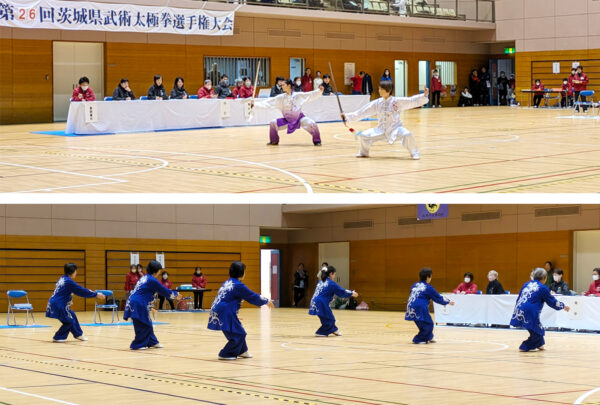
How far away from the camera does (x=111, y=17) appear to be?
28.7 meters

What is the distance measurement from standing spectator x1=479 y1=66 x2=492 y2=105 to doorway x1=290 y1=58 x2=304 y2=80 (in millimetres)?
11359

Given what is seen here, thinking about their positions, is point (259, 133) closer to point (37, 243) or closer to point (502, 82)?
point (37, 243)

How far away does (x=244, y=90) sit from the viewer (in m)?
28.5

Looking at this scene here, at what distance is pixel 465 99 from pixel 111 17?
68.5 feet

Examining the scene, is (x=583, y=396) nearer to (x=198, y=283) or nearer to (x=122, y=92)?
(x=122, y=92)

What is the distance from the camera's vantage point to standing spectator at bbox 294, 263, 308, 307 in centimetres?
3209

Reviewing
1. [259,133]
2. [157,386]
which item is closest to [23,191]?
[157,386]

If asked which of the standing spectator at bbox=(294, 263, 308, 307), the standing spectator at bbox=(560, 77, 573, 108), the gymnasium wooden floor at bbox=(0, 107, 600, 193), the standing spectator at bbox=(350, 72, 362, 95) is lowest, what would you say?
the standing spectator at bbox=(294, 263, 308, 307)

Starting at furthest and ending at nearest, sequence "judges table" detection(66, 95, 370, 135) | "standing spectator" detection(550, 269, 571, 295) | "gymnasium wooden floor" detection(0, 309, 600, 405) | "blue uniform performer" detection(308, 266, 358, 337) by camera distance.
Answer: "judges table" detection(66, 95, 370, 135) → "standing spectator" detection(550, 269, 571, 295) → "blue uniform performer" detection(308, 266, 358, 337) → "gymnasium wooden floor" detection(0, 309, 600, 405)

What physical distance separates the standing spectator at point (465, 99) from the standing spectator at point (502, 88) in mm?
1493

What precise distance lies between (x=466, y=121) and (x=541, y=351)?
1674 cm

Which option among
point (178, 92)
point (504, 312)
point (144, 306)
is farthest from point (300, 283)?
point (144, 306)

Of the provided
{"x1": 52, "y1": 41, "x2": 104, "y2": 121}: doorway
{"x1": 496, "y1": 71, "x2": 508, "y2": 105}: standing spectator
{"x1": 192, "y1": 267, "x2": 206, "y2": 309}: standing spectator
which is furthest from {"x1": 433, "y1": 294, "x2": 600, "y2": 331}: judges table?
{"x1": 496, "y1": 71, "x2": 508, "y2": 105}: standing spectator

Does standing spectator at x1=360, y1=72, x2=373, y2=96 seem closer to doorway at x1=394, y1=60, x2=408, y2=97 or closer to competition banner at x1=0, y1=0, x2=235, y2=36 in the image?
doorway at x1=394, y1=60, x2=408, y2=97
